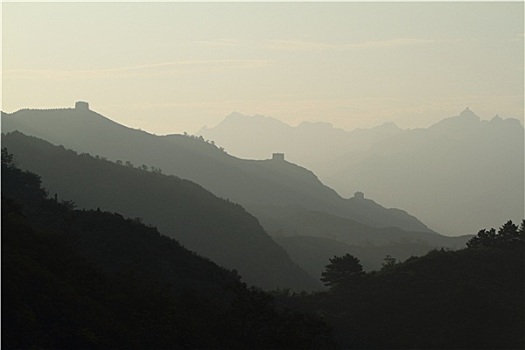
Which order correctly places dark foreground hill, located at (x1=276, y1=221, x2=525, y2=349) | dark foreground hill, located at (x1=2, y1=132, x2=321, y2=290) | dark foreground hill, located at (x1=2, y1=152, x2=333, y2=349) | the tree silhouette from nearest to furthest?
dark foreground hill, located at (x1=2, y1=152, x2=333, y2=349) < dark foreground hill, located at (x1=276, y1=221, x2=525, y2=349) < the tree silhouette < dark foreground hill, located at (x1=2, y1=132, x2=321, y2=290)

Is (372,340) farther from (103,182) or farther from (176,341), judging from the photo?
(103,182)

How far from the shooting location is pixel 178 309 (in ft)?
112

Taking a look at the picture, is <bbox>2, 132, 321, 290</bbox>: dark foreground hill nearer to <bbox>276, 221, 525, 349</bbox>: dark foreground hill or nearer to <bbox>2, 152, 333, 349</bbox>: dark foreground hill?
<bbox>276, 221, 525, 349</bbox>: dark foreground hill

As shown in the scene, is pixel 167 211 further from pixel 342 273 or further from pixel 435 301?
pixel 435 301

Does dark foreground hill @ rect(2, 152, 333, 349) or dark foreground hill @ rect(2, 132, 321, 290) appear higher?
dark foreground hill @ rect(2, 132, 321, 290)

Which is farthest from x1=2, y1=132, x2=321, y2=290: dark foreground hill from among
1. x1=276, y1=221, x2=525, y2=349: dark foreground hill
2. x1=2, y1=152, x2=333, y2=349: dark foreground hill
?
x1=2, y1=152, x2=333, y2=349: dark foreground hill

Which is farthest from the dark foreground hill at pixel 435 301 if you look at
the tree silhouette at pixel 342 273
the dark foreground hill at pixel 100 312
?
the dark foreground hill at pixel 100 312

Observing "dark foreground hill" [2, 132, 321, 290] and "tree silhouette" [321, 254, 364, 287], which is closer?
"tree silhouette" [321, 254, 364, 287]

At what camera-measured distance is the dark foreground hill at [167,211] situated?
541 ft

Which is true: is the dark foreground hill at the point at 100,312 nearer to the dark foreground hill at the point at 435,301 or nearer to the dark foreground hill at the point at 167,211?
the dark foreground hill at the point at 435,301

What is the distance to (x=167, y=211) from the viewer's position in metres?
183

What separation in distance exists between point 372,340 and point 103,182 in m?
126

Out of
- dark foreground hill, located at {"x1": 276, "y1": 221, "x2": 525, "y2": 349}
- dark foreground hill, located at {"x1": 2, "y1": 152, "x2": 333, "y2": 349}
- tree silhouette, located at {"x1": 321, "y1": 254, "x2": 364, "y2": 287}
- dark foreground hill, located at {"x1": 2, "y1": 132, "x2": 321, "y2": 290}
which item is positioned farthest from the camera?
dark foreground hill, located at {"x1": 2, "y1": 132, "x2": 321, "y2": 290}

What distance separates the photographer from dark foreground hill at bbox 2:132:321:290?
165 m
